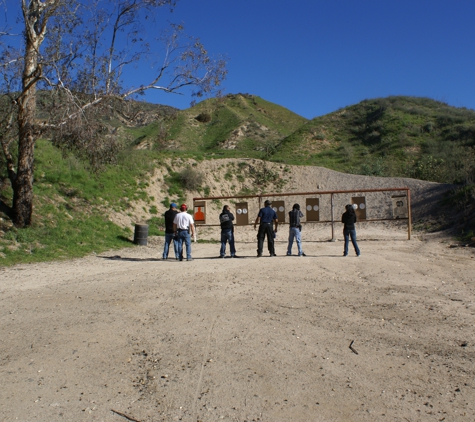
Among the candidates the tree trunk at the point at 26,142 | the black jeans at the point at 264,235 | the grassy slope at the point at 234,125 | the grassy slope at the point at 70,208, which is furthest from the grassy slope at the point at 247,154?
the black jeans at the point at 264,235

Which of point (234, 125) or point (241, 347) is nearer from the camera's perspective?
point (241, 347)

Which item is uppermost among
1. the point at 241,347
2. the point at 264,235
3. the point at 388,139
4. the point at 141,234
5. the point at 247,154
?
the point at 388,139

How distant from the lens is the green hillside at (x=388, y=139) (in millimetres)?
39312

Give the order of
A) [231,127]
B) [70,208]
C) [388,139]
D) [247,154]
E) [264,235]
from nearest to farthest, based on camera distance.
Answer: [264,235] → [70,208] → [247,154] → [388,139] → [231,127]

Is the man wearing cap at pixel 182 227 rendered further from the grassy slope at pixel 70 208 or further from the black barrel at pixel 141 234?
the black barrel at pixel 141 234

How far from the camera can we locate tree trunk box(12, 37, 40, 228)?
14.7 m

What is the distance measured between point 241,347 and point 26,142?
12970mm

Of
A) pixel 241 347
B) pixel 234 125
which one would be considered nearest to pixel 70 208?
pixel 241 347

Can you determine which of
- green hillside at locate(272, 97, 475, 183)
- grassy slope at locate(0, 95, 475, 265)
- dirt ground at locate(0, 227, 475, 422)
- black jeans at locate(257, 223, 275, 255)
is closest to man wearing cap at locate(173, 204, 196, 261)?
black jeans at locate(257, 223, 275, 255)

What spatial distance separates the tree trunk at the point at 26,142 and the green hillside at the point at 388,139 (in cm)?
2517

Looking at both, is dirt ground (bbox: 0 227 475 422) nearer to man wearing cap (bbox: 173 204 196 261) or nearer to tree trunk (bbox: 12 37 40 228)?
man wearing cap (bbox: 173 204 196 261)

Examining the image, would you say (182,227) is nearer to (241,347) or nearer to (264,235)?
(264,235)

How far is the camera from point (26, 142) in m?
15.3

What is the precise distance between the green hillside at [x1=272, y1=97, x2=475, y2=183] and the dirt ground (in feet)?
97.4
